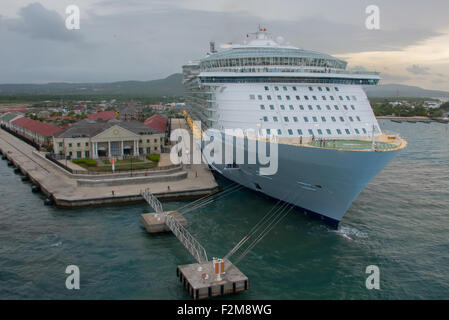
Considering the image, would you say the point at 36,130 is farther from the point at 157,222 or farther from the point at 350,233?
the point at 350,233

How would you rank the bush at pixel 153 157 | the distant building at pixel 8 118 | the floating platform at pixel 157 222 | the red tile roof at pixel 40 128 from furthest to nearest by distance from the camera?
the distant building at pixel 8 118 → the red tile roof at pixel 40 128 → the bush at pixel 153 157 → the floating platform at pixel 157 222

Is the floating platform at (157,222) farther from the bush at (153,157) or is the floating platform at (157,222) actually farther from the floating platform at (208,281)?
the bush at (153,157)

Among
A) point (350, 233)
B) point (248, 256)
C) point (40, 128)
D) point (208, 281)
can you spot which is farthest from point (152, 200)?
point (40, 128)

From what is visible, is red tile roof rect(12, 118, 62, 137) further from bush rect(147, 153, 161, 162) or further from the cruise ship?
the cruise ship

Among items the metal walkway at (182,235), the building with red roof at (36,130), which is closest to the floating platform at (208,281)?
the metal walkway at (182,235)

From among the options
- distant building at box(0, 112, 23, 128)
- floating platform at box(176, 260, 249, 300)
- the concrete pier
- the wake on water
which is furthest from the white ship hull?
distant building at box(0, 112, 23, 128)
